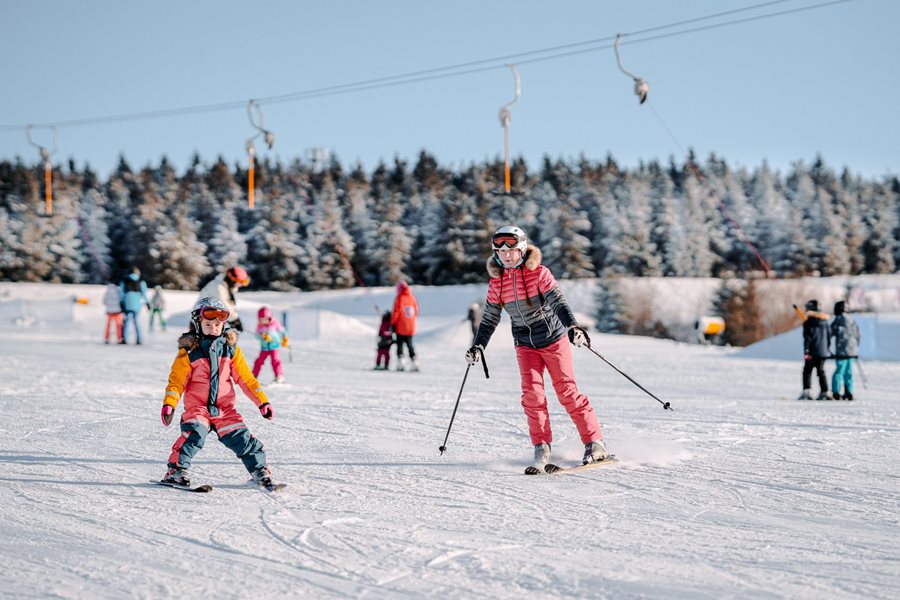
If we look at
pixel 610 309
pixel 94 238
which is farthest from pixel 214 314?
pixel 94 238

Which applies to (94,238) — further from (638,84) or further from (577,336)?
(577,336)

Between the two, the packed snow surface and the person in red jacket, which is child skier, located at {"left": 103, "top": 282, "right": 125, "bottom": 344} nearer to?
the person in red jacket

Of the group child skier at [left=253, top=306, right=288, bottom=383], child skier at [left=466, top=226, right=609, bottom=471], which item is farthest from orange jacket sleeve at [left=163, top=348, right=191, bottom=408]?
child skier at [left=253, top=306, right=288, bottom=383]

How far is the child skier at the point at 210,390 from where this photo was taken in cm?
496

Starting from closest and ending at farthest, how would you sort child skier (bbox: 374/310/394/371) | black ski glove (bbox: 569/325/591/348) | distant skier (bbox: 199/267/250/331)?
black ski glove (bbox: 569/325/591/348)
distant skier (bbox: 199/267/250/331)
child skier (bbox: 374/310/394/371)

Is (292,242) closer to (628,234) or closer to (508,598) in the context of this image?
(628,234)

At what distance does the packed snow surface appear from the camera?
134 inches

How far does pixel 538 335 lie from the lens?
5.59 meters

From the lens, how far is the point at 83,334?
22969mm

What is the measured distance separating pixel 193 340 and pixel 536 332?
215cm

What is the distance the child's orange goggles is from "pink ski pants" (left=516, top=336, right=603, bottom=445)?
1880 millimetres

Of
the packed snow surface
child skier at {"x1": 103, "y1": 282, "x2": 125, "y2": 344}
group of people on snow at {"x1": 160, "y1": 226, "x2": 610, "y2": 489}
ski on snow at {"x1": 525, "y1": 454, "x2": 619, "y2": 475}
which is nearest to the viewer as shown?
the packed snow surface

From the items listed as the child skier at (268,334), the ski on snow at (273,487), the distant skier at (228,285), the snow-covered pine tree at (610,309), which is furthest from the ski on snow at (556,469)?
the snow-covered pine tree at (610,309)

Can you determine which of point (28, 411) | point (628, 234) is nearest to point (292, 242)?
point (628, 234)
